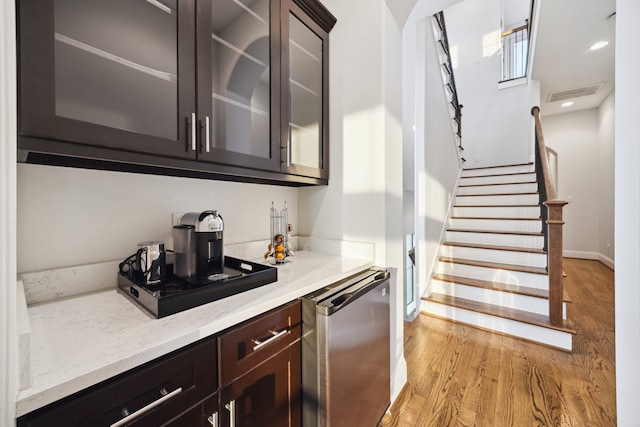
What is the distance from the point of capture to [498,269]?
2980 millimetres

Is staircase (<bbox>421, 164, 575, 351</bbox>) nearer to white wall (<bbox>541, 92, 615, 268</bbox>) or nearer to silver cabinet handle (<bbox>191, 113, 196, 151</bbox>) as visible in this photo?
white wall (<bbox>541, 92, 615, 268</bbox>)

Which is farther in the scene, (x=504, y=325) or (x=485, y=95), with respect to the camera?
(x=485, y=95)

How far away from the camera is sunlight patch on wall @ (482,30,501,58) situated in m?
5.86

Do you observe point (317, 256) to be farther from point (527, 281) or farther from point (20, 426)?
point (527, 281)

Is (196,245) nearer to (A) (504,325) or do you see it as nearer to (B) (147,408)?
(B) (147,408)

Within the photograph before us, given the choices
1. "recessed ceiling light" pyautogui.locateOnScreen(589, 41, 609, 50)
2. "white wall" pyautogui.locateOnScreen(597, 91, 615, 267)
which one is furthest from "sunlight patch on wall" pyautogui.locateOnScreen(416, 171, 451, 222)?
"white wall" pyautogui.locateOnScreen(597, 91, 615, 267)

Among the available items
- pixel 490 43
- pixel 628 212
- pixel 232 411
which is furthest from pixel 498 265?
pixel 490 43

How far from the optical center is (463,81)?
245 inches

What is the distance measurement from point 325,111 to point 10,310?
164 centimetres

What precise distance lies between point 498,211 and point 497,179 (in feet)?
4.04

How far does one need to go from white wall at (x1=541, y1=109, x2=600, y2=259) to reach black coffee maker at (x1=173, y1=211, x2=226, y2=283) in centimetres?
698

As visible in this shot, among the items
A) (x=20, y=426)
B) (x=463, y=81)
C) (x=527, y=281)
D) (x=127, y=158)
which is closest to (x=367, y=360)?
(x=20, y=426)

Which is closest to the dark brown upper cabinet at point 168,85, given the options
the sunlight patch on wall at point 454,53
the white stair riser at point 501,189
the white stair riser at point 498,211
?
the white stair riser at point 498,211

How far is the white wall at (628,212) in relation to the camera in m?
0.89
